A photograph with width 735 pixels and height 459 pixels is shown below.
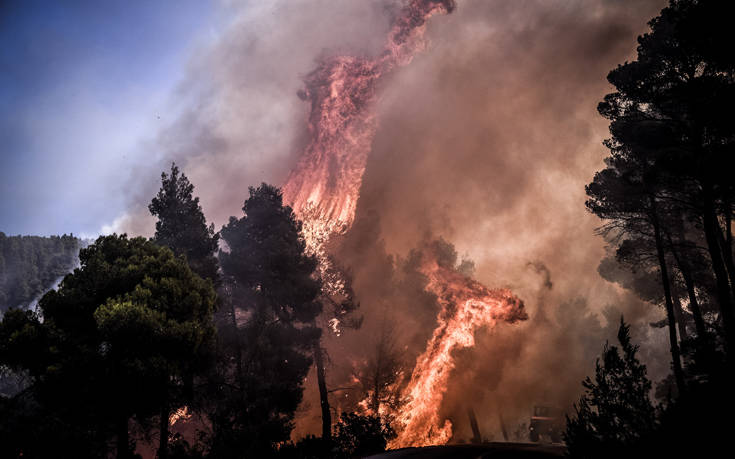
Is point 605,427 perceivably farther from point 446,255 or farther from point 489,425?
point 489,425

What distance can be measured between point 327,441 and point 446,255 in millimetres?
47217

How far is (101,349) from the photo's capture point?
14.2 meters

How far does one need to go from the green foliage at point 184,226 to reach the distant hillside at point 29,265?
3114 inches

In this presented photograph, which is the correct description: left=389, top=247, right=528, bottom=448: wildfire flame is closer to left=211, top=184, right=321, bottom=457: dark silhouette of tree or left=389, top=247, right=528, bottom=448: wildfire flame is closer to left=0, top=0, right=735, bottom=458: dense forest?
left=211, top=184, right=321, bottom=457: dark silhouette of tree

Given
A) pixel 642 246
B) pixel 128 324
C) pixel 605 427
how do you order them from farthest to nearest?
1. pixel 642 246
2. pixel 128 324
3. pixel 605 427

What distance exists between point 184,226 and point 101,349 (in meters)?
10.8

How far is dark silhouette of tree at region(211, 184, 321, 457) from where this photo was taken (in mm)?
20016

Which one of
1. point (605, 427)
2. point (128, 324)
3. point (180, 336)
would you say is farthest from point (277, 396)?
point (605, 427)

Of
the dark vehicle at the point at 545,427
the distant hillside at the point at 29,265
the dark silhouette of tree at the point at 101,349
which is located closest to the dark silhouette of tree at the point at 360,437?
Answer: the dark silhouette of tree at the point at 101,349

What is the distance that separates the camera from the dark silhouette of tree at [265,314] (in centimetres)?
2002

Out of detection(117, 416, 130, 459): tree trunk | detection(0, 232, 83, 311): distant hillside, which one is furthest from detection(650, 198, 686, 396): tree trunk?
detection(0, 232, 83, 311): distant hillside

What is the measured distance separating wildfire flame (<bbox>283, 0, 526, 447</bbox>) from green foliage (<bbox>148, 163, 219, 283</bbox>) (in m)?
11.9

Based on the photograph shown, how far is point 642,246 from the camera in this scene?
906 inches

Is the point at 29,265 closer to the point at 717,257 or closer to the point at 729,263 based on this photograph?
the point at 717,257
